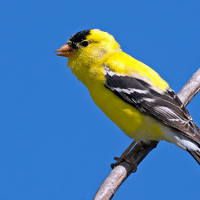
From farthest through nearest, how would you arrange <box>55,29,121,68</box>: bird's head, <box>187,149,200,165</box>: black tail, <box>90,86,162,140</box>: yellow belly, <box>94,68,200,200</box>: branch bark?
<box>55,29,121,68</box>: bird's head < <box>90,86,162,140</box>: yellow belly < <box>187,149,200,165</box>: black tail < <box>94,68,200,200</box>: branch bark

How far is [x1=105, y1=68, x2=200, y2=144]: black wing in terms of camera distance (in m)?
3.99

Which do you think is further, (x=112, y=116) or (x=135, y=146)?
(x=135, y=146)

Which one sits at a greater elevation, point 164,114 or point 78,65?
point 78,65

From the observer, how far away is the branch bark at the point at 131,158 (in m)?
3.53

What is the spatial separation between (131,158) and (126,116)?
2.43 ft

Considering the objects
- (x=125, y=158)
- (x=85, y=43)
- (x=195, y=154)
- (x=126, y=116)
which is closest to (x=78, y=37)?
(x=85, y=43)

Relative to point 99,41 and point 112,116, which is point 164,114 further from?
point 99,41

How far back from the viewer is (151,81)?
4.18 m

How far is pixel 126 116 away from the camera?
13.3 ft

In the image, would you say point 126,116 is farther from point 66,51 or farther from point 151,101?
point 66,51

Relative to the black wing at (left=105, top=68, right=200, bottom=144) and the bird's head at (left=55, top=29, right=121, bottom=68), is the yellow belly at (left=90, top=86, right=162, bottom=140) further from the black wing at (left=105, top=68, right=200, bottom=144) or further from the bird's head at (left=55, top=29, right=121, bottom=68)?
the bird's head at (left=55, top=29, right=121, bottom=68)

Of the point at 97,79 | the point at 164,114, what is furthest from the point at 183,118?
the point at 97,79

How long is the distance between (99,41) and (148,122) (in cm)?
125

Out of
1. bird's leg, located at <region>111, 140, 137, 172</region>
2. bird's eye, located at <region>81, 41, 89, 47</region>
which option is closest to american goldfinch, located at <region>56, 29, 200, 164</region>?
bird's eye, located at <region>81, 41, 89, 47</region>
